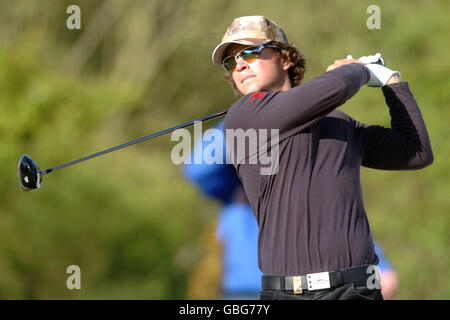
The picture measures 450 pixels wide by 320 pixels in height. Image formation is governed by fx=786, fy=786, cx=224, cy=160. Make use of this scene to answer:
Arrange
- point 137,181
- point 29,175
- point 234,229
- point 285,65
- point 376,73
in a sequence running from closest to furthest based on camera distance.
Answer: point 376,73 → point 285,65 → point 29,175 → point 234,229 → point 137,181

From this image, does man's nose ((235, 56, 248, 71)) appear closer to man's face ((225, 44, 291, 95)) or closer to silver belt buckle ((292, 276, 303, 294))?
man's face ((225, 44, 291, 95))

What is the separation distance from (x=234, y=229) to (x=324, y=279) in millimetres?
2571

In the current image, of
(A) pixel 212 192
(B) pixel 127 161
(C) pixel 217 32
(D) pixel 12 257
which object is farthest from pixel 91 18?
(A) pixel 212 192

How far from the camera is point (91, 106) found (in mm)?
9008

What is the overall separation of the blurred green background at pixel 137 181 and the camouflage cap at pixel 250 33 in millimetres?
5061

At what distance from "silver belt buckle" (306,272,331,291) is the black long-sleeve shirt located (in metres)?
0.02

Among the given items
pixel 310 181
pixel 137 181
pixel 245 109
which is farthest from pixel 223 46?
pixel 137 181

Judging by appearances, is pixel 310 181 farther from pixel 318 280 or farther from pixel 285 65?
pixel 285 65

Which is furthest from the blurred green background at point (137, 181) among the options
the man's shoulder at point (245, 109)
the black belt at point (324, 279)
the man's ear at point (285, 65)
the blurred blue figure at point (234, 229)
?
the black belt at point (324, 279)

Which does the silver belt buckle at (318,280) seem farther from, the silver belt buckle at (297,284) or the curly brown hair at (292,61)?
the curly brown hair at (292,61)

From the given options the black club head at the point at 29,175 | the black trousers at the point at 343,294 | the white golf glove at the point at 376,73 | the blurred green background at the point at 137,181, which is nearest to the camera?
the black trousers at the point at 343,294

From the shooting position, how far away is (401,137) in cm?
326

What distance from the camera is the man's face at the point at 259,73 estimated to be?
3.24m
